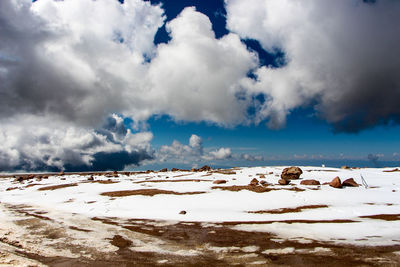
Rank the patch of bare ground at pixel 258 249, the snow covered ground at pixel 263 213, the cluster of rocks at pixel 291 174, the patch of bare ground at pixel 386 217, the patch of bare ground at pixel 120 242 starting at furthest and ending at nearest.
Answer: the cluster of rocks at pixel 291 174
the patch of bare ground at pixel 386 217
the snow covered ground at pixel 263 213
the patch of bare ground at pixel 120 242
the patch of bare ground at pixel 258 249

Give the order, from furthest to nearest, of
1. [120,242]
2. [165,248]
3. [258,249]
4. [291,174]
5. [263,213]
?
[291,174]
[263,213]
[120,242]
[165,248]
[258,249]

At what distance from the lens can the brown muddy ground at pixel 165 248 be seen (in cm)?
718

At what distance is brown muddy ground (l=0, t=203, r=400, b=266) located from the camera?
23.6ft

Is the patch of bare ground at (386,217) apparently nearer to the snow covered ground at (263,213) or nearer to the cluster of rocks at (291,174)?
the snow covered ground at (263,213)

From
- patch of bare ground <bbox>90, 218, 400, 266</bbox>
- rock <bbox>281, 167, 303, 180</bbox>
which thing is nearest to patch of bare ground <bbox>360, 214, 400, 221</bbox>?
patch of bare ground <bbox>90, 218, 400, 266</bbox>

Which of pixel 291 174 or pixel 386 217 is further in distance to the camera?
pixel 291 174

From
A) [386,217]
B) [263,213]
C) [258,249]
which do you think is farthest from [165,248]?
[386,217]

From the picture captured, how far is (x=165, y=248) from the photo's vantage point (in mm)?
8875

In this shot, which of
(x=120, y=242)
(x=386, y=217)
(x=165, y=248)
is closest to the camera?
(x=165, y=248)

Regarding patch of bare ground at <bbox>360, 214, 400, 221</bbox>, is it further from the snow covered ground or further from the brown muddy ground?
the brown muddy ground

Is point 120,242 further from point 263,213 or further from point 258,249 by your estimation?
point 263,213

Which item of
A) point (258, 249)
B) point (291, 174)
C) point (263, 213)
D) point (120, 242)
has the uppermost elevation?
point (291, 174)

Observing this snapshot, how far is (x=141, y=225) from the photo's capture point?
42.6 feet

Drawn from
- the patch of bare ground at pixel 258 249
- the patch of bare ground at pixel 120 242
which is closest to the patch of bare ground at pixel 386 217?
the patch of bare ground at pixel 258 249
